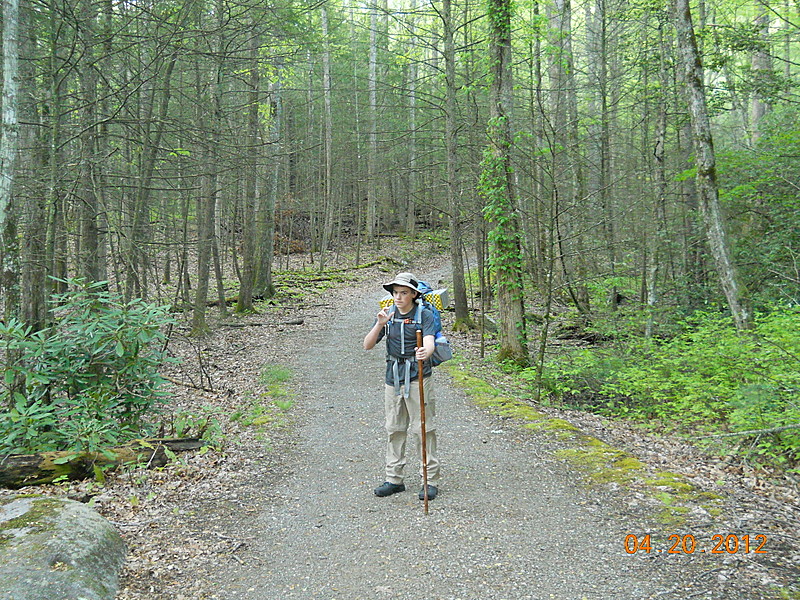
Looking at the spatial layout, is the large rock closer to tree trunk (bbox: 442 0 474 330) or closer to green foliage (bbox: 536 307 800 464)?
green foliage (bbox: 536 307 800 464)

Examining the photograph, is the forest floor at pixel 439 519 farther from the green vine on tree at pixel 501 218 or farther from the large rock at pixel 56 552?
the green vine on tree at pixel 501 218

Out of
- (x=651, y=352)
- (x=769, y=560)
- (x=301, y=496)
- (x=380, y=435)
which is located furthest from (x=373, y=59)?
(x=769, y=560)

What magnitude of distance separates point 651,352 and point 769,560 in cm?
697

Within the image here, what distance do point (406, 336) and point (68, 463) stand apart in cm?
359

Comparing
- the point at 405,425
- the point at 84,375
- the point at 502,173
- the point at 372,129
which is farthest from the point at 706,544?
the point at 372,129

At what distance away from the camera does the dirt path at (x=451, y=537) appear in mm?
3812

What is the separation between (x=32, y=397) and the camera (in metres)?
6.39

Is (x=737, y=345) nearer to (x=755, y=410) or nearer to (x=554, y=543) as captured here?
(x=755, y=410)

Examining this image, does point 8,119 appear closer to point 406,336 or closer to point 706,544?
point 406,336

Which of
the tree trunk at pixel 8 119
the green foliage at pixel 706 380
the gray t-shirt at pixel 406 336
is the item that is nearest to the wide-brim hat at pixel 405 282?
the gray t-shirt at pixel 406 336

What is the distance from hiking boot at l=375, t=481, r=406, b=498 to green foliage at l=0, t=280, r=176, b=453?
2.79m

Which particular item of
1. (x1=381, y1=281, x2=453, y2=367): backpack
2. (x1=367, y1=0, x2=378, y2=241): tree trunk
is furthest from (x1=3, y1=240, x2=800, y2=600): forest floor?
(x1=367, y1=0, x2=378, y2=241): tree trunk

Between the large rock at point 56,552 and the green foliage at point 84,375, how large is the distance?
1.54 metres

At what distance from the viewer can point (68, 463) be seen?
19.0ft
